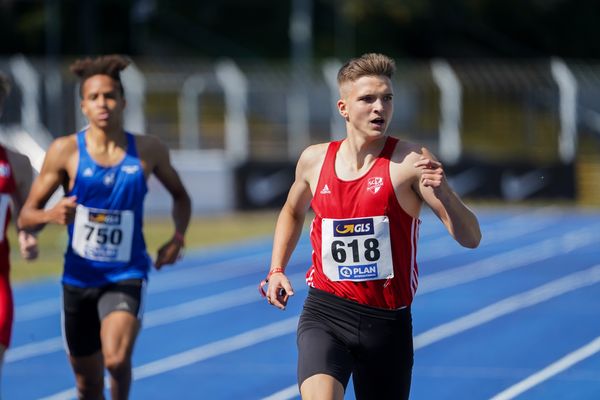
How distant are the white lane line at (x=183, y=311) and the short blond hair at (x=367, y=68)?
562 centimetres

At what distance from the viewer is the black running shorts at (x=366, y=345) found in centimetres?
541

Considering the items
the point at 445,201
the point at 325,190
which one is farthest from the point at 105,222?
the point at 445,201

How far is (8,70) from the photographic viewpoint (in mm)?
24859

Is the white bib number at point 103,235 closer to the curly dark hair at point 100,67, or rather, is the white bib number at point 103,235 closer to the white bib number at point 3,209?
the white bib number at point 3,209

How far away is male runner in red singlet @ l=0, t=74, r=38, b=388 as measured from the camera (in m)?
6.37

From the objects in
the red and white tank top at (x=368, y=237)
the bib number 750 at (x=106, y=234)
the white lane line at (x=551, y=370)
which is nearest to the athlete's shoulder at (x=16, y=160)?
the bib number 750 at (x=106, y=234)

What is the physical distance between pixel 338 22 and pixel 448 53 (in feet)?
17.0

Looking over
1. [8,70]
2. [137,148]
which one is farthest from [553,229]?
[137,148]

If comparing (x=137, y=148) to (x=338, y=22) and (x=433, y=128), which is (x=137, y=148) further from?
(x=338, y=22)

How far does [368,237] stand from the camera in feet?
17.8

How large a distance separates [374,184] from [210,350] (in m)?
5.50

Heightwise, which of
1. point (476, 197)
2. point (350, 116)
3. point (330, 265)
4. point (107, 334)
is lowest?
point (476, 197)

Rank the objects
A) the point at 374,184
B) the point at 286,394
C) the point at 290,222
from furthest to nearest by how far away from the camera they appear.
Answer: the point at 286,394 → the point at 290,222 → the point at 374,184

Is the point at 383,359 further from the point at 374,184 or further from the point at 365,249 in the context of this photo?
the point at 374,184
